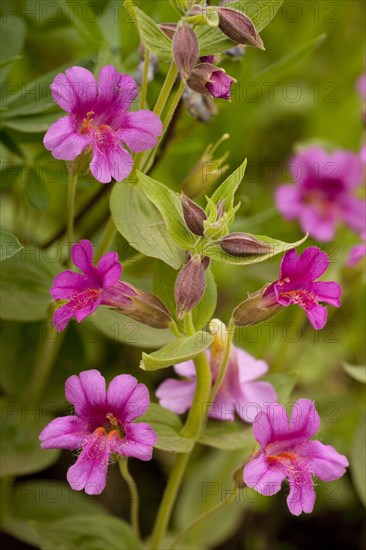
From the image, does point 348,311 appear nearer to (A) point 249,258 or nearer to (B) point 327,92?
(B) point 327,92

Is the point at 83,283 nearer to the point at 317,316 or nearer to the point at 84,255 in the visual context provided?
the point at 84,255

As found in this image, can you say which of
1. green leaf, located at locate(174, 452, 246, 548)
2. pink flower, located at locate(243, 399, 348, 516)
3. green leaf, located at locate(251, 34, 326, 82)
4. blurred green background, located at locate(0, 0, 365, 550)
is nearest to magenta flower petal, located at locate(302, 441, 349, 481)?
pink flower, located at locate(243, 399, 348, 516)

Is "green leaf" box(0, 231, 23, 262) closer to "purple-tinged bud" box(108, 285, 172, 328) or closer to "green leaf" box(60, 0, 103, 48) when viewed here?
"purple-tinged bud" box(108, 285, 172, 328)

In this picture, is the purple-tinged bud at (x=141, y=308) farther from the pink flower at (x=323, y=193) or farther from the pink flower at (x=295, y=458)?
the pink flower at (x=323, y=193)

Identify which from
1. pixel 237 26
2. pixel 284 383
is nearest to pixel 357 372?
pixel 284 383

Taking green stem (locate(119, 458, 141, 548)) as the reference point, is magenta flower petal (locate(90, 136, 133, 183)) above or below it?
above

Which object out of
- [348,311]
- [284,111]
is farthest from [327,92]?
[348,311]

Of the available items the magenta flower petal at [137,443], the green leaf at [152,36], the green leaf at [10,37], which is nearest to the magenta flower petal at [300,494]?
the magenta flower petal at [137,443]
